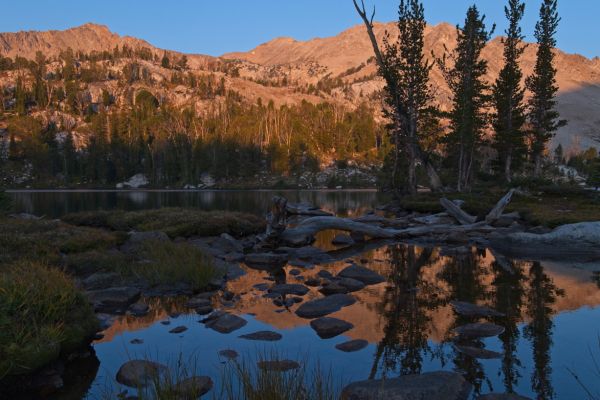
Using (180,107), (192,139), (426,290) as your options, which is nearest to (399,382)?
(426,290)

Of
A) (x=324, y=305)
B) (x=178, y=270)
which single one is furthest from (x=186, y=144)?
(x=324, y=305)

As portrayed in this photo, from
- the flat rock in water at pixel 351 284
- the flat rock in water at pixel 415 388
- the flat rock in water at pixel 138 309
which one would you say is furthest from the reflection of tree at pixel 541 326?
the flat rock in water at pixel 138 309

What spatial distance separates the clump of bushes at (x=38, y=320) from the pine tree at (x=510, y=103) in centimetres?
4586

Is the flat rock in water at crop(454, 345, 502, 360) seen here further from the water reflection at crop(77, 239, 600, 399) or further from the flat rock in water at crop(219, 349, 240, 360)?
the flat rock in water at crop(219, 349, 240, 360)

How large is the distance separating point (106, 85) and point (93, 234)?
189835 millimetres

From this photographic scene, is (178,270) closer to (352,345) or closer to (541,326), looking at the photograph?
(352,345)

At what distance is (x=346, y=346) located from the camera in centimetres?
909

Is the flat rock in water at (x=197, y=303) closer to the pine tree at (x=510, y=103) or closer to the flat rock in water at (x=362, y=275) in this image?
the flat rock in water at (x=362, y=275)

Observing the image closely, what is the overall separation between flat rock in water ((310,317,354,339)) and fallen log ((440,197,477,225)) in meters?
19.2

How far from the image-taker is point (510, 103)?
47719 mm

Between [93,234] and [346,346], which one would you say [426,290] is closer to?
[346,346]

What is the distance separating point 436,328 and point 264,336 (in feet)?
13.2

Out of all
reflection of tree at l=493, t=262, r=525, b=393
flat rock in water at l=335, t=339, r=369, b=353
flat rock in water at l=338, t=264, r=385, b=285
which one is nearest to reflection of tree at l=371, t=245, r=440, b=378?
flat rock in water at l=335, t=339, r=369, b=353

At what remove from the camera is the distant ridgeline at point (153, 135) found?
Answer: 5281 inches
